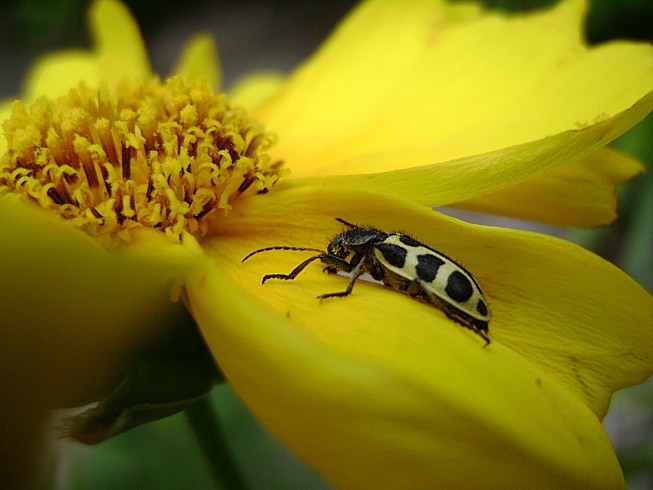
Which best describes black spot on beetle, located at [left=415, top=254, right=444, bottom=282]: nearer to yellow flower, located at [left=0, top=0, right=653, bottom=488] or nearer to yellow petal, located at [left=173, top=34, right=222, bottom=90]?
yellow flower, located at [left=0, top=0, right=653, bottom=488]

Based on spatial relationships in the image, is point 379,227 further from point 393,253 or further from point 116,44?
point 116,44

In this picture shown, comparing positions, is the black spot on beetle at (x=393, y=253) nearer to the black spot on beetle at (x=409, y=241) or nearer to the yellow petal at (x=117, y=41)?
the black spot on beetle at (x=409, y=241)

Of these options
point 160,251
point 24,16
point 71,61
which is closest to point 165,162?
point 160,251

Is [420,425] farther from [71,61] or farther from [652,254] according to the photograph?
[652,254]

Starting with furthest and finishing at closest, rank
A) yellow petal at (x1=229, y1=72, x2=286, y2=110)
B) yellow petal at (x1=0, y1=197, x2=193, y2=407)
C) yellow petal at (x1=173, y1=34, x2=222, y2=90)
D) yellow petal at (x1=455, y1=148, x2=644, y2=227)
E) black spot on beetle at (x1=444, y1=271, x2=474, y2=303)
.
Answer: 1. yellow petal at (x1=229, y1=72, x2=286, y2=110)
2. yellow petal at (x1=173, y1=34, x2=222, y2=90)
3. yellow petal at (x1=455, y1=148, x2=644, y2=227)
4. black spot on beetle at (x1=444, y1=271, x2=474, y2=303)
5. yellow petal at (x1=0, y1=197, x2=193, y2=407)

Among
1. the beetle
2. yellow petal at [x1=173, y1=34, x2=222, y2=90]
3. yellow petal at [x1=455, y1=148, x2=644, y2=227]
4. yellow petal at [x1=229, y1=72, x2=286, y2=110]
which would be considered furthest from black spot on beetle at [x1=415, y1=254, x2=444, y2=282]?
yellow petal at [x1=229, y1=72, x2=286, y2=110]

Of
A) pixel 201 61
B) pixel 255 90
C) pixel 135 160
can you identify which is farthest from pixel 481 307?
pixel 255 90

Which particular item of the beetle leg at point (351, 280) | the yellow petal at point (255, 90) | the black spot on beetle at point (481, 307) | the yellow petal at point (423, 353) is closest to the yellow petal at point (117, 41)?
the yellow petal at point (255, 90)
